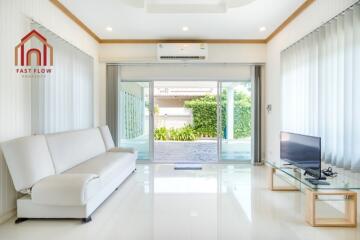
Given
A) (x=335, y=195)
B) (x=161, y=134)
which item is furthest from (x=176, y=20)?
(x=161, y=134)

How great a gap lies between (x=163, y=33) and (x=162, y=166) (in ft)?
9.53

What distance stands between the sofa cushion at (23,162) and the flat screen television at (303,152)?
311 centimetres

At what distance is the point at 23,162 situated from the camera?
281 centimetres

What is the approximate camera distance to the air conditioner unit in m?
5.61

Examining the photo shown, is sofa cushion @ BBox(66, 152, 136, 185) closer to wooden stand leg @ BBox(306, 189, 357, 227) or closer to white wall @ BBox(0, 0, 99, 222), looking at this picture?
white wall @ BBox(0, 0, 99, 222)

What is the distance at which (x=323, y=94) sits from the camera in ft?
11.6

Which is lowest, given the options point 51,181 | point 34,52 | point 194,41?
point 51,181

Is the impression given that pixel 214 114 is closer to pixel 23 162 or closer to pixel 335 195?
pixel 335 195

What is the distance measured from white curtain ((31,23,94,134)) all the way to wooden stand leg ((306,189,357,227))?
135 inches

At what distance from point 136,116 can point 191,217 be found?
3812 millimetres

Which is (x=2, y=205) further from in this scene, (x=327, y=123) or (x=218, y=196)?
(x=327, y=123)

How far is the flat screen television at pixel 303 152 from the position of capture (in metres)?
2.95

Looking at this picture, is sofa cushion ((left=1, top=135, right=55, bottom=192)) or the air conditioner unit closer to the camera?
sofa cushion ((left=1, top=135, right=55, bottom=192))

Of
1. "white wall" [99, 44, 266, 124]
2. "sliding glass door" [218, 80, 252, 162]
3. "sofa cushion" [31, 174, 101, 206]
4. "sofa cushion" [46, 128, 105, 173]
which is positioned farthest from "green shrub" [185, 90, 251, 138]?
"sofa cushion" [31, 174, 101, 206]
